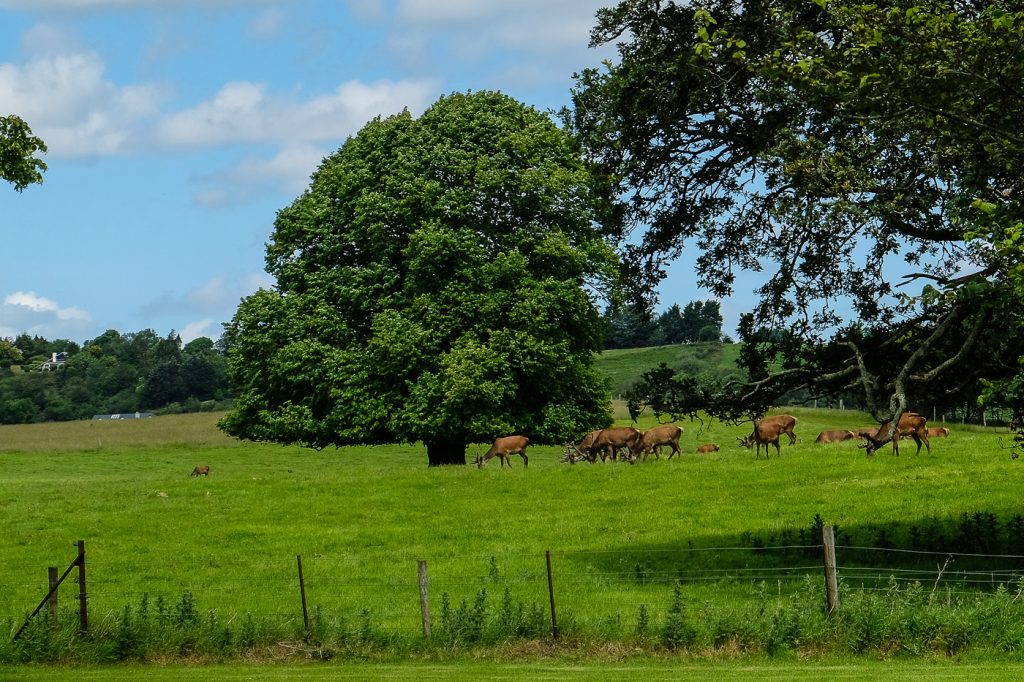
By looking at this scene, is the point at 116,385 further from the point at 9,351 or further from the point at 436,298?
the point at 9,351

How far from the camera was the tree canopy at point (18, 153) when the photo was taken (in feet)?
83.4

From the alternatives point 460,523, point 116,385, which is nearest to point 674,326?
point 116,385

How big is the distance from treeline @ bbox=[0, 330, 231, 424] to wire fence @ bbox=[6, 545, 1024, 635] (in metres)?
102

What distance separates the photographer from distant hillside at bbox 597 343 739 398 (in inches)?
5010

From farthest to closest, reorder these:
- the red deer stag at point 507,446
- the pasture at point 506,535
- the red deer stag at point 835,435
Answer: the red deer stag at point 835,435
the red deer stag at point 507,446
the pasture at point 506,535

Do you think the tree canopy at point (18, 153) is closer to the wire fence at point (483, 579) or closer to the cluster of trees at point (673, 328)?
the wire fence at point (483, 579)

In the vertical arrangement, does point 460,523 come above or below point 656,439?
below

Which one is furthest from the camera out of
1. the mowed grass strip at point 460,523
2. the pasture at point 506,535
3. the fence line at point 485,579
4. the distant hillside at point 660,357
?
the distant hillside at point 660,357

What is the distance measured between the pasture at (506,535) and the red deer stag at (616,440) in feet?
8.07

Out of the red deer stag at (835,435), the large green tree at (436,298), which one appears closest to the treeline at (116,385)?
the large green tree at (436,298)

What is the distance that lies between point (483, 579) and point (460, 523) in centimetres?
798

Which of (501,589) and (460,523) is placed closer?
(501,589)

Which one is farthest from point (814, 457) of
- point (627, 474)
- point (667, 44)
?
point (667, 44)

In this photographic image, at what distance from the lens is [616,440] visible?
4519 centimetres
